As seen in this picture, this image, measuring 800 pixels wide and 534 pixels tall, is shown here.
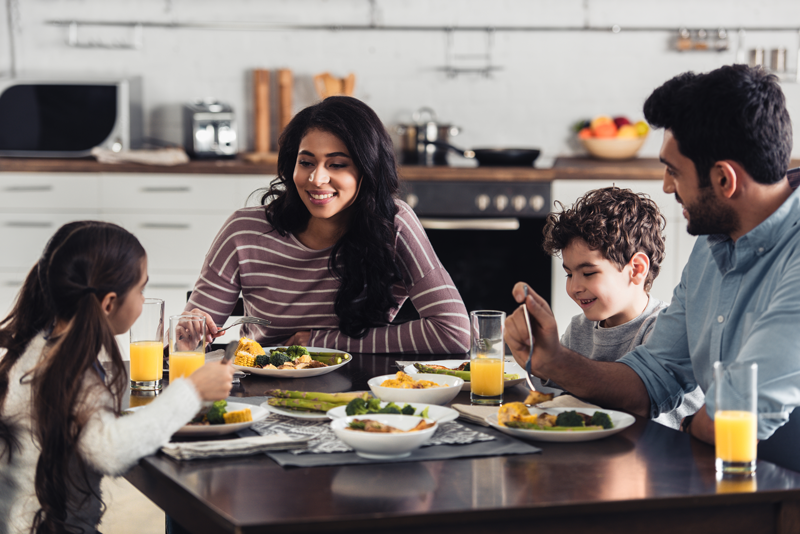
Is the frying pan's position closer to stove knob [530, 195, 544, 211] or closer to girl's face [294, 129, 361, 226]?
stove knob [530, 195, 544, 211]

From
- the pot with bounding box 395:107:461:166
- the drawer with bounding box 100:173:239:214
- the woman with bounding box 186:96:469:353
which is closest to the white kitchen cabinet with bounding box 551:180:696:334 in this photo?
the pot with bounding box 395:107:461:166

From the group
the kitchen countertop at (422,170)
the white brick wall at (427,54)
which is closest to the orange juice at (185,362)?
the kitchen countertop at (422,170)

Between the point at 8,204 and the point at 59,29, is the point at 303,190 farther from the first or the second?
the point at 59,29

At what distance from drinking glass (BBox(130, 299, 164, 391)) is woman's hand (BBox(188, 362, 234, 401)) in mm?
366

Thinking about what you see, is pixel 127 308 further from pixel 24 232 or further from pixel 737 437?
pixel 24 232

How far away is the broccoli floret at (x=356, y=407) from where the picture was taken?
128 cm

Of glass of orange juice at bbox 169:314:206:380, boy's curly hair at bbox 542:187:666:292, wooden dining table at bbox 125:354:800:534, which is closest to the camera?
wooden dining table at bbox 125:354:800:534

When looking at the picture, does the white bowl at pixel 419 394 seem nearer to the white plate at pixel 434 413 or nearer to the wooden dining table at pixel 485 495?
the white plate at pixel 434 413

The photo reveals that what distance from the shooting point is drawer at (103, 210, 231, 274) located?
13.2 feet

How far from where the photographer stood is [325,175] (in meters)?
2.15

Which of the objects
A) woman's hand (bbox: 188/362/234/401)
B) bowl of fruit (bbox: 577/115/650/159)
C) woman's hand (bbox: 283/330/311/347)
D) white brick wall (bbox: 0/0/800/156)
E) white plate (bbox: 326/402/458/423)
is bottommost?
woman's hand (bbox: 283/330/311/347)

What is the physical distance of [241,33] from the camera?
4582 millimetres

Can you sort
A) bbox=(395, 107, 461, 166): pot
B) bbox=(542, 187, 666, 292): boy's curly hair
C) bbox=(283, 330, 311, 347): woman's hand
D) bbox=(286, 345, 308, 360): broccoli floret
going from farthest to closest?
1. bbox=(395, 107, 461, 166): pot
2. bbox=(283, 330, 311, 347): woman's hand
3. bbox=(542, 187, 666, 292): boy's curly hair
4. bbox=(286, 345, 308, 360): broccoli floret

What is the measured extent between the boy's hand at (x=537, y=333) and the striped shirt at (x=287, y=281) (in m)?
0.56
